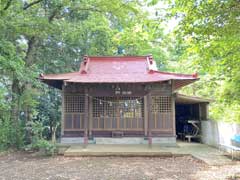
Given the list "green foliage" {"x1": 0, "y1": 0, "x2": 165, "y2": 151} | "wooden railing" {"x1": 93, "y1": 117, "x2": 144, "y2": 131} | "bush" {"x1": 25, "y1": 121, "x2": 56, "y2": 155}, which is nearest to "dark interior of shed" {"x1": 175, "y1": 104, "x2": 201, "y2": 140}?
"wooden railing" {"x1": 93, "y1": 117, "x2": 144, "y2": 131}

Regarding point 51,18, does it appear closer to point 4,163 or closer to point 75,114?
point 75,114

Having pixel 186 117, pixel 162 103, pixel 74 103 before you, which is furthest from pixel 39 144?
pixel 186 117

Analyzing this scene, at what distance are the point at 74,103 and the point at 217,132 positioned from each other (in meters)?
6.19

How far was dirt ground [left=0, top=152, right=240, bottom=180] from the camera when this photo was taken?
6.30 metres

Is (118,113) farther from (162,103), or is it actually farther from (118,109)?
(162,103)

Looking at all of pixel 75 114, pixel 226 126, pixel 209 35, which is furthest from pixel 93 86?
pixel 209 35

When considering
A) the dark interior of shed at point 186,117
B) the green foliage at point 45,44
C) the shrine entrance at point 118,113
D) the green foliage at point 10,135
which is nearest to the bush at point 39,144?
the green foliage at point 45,44

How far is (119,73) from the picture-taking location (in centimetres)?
1167

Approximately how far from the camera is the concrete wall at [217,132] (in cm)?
913

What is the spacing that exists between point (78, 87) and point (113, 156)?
3.80 m

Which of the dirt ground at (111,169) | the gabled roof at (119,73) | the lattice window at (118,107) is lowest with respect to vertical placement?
the dirt ground at (111,169)

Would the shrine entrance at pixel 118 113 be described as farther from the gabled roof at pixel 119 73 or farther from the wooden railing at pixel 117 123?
the gabled roof at pixel 119 73

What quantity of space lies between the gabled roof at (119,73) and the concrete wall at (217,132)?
80.8 inches

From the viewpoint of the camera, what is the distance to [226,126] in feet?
30.9
